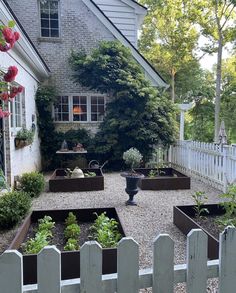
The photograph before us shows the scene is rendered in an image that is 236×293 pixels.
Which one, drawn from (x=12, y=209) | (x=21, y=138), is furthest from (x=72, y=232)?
(x=21, y=138)

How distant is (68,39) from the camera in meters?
10.8

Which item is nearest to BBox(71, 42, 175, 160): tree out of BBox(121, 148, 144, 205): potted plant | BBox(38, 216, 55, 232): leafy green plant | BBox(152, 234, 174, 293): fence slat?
BBox(121, 148, 144, 205): potted plant

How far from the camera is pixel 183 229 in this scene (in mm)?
3984

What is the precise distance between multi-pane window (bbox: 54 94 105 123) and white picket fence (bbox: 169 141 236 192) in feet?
11.7

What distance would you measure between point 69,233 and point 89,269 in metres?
2.22

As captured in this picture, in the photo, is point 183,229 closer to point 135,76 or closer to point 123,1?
point 135,76

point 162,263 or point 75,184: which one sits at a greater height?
point 162,263

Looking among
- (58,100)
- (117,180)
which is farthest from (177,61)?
(117,180)

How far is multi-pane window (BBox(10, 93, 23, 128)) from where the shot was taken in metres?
6.53

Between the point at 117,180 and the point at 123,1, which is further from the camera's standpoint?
the point at 123,1

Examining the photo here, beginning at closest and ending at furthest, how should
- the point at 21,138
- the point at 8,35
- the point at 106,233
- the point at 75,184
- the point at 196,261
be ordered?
the point at 196,261 → the point at 8,35 → the point at 106,233 → the point at 21,138 → the point at 75,184

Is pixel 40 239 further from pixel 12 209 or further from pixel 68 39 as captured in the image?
pixel 68 39

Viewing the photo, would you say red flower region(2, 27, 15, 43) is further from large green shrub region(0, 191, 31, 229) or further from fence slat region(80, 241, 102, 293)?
large green shrub region(0, 191, 31, 229)

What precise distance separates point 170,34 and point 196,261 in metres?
18.0
